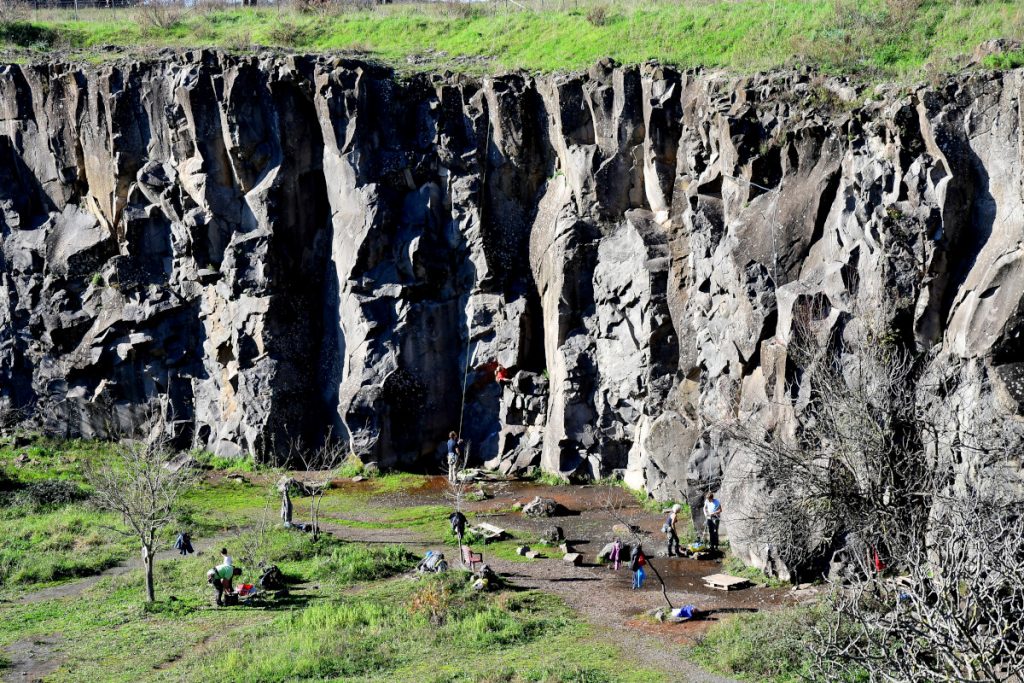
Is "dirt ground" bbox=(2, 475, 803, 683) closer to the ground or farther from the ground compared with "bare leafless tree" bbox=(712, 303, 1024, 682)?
closer to the ground

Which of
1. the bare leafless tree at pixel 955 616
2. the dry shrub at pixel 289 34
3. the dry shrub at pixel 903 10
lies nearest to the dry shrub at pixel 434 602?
the bare leafless tree at pixel 955 616

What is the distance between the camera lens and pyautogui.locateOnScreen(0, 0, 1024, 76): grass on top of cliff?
3438 centimetres

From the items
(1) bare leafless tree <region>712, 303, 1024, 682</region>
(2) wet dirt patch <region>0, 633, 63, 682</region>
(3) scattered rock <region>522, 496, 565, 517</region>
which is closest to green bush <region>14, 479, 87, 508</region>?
(2) wet dirt patch <region>0, 633, 63, 682</region>

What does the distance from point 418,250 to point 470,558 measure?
15.7 m

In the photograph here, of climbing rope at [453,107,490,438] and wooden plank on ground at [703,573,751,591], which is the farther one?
climbing rope at [453,107,490,438]

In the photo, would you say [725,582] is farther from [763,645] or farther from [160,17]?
[160,17]

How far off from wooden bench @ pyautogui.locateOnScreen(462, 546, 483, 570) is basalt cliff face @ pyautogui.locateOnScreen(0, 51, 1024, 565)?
693cm

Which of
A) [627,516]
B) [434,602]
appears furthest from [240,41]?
[434,602]

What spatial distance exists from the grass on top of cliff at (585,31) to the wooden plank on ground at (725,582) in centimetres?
1507

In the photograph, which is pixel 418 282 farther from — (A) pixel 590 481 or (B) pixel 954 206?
(B) pixel 954 206

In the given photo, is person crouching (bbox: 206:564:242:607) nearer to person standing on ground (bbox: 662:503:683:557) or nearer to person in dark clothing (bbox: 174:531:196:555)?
person in dark clothing (bbox: 174:531:196:555)

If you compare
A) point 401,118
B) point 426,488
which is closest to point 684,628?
point 426,488

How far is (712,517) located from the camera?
2919cm

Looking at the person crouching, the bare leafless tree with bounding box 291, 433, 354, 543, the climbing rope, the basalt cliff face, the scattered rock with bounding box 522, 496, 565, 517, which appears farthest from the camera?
the climbing rope
